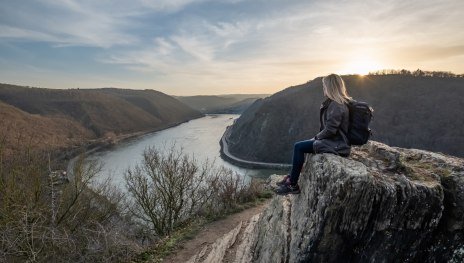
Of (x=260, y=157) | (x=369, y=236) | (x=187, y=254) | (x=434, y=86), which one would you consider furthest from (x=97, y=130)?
(x=369, y=236)

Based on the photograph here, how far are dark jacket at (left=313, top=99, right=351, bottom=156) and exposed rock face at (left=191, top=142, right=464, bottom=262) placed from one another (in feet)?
0.68

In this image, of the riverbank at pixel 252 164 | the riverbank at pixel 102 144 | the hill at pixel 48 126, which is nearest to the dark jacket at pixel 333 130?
the riverbank at pixel 102 144

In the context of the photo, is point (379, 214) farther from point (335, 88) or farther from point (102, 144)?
point (102, 144)

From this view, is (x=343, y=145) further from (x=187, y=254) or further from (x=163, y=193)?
(x=163, y=193)

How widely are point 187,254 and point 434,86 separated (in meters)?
139

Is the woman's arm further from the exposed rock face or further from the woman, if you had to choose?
the exposed rock face

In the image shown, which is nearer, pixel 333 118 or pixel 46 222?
pixel 333 118

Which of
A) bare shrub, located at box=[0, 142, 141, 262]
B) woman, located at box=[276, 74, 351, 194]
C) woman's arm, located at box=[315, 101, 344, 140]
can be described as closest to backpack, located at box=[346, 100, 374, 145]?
woman, located at box=[276, 74, 351, 194]

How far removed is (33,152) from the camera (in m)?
18.3

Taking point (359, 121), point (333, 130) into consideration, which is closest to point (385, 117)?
point (359, 121)

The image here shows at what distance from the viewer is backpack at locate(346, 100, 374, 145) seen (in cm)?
778

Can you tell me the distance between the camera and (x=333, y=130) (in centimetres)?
771

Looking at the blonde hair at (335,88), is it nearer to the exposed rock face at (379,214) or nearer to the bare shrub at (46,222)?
the exposed rock face at (379,214)

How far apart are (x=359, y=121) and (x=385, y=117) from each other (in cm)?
12162
